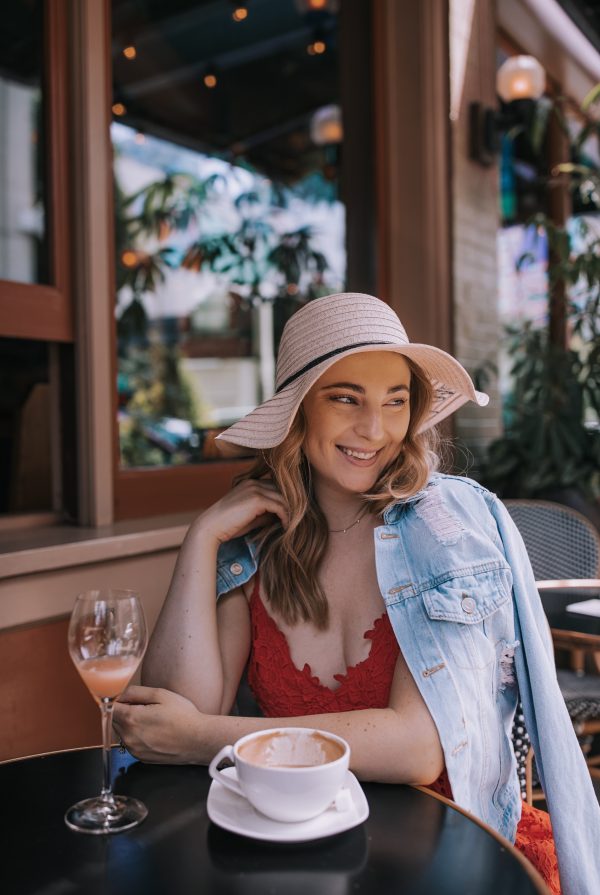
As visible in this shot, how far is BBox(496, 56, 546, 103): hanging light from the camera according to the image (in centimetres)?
416

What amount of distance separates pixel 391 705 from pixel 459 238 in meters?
2.79

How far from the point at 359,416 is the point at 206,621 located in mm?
415

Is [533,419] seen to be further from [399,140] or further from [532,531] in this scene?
[399,140]

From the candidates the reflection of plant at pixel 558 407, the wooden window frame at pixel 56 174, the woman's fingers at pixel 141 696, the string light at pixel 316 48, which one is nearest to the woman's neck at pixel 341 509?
the woman's fingers at pixel 141 696

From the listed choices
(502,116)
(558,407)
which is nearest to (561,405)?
(558,407)

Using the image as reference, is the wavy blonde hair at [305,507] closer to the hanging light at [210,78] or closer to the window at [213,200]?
the window at [213,200]

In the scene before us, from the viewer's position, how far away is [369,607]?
1351 millimetres

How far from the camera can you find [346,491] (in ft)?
4.81

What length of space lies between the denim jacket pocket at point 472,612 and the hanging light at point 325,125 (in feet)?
→ 11.5

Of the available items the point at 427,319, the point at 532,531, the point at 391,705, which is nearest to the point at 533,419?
the point at 427,319

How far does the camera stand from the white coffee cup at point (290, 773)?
0.86m

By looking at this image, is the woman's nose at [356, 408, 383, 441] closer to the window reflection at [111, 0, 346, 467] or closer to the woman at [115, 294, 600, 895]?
the woman at [115, 294, 600, 895]

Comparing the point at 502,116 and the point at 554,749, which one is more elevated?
the point at 502,116

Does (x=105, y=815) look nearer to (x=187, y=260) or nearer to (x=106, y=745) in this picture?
(x=106, y=745)
